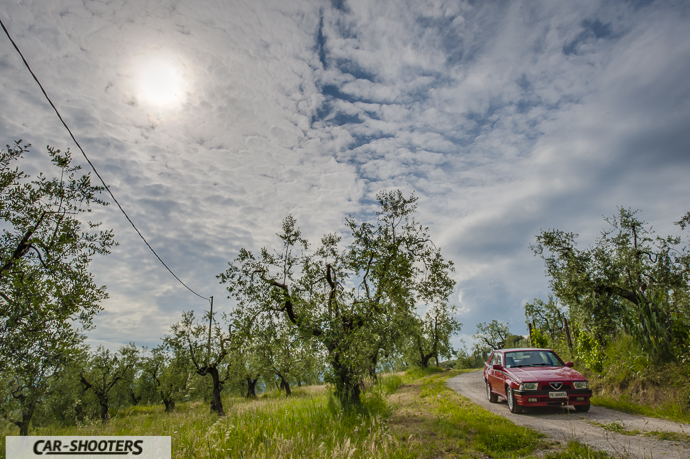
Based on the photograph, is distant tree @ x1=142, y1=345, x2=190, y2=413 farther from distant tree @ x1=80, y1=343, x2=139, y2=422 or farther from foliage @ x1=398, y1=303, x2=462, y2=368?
foliage @ x1=398, y1=303, x2=462, y2=368

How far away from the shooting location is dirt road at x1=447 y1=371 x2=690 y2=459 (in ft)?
17.5

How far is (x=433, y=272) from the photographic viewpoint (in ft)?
52.3

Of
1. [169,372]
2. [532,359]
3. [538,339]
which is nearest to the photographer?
[532,359]

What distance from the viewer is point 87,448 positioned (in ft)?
19.5

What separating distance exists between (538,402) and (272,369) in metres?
10.4

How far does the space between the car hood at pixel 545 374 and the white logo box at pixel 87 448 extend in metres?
9.62

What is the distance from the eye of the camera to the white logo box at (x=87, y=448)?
18.6ft

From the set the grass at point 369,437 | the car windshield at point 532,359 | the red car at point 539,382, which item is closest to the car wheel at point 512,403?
the red car at point 539,382

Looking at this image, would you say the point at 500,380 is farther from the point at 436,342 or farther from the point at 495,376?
the point at 436,342

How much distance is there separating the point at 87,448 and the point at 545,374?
11.8 meters

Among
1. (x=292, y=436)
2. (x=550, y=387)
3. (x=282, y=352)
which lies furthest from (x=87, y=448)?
(x=550, y=387)

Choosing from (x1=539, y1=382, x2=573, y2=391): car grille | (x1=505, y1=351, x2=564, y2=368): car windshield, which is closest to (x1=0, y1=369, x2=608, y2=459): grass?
(x1=539, y1=382, x2=573, y2=391): car grille

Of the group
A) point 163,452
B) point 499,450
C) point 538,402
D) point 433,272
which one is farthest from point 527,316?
point 163,452

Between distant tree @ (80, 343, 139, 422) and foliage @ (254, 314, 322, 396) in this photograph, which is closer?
foliage @ (254, 314, 322, 396)
